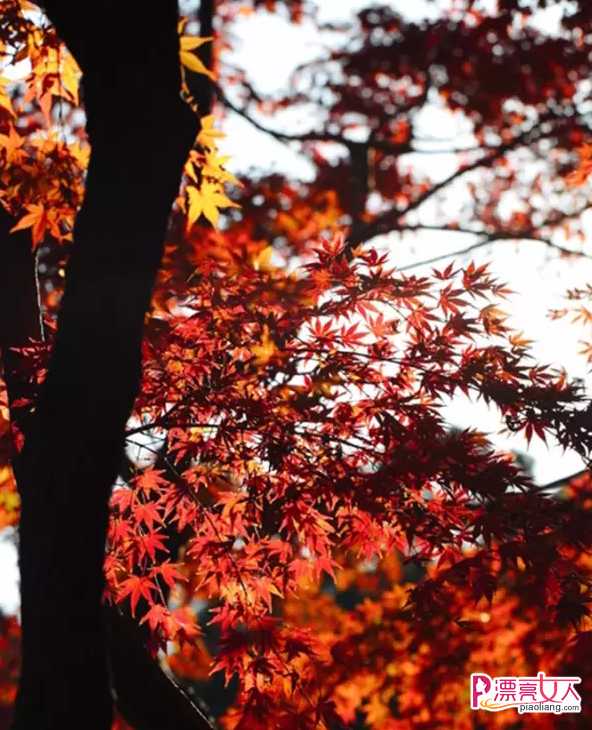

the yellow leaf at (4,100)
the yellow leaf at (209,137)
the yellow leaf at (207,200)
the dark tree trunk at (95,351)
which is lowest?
the dark tree trunk at (95,351)

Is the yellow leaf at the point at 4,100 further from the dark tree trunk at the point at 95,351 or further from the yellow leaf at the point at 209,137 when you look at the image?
the dark tree trunk at the point at 95,351

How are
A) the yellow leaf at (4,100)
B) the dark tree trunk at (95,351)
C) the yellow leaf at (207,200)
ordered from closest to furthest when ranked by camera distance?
the dark tree trunk at (95,351)
the yellow leaf at (4,100)
the yellow leaf at (207,200)

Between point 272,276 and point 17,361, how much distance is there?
1.29 meters

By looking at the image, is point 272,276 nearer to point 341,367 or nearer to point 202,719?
point 341,367

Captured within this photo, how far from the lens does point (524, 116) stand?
1134 centimetres

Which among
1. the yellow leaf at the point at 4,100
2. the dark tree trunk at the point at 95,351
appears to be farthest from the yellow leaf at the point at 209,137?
the dark tree trunk at the point at 95,351

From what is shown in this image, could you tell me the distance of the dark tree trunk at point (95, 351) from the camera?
8.73ft

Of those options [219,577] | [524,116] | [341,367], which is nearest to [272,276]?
[341,367]

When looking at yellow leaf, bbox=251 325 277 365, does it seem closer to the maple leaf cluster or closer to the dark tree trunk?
the maple leaf cluster

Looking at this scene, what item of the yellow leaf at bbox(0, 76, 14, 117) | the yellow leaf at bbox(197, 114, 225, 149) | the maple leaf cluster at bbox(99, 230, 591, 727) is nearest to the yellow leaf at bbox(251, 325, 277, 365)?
the maple leaf cluster at bbox(99, 230, 591, 727)

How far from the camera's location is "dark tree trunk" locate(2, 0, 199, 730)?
8.73ft

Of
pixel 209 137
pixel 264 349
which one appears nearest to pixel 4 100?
pixel 209 137

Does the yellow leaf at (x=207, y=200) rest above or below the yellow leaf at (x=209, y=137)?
below

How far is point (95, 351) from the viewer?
2.74 meters
